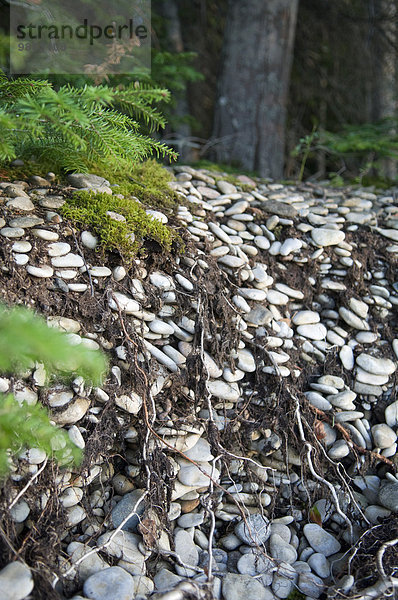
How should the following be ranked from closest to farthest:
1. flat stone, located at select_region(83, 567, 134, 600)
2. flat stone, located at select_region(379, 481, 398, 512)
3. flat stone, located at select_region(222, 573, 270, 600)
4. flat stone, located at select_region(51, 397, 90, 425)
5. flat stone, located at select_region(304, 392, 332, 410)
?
flat stone, located at select_region(83, 567, 134, 600), flat stone, located at select_region(222, 573, 270, 600), flat stone, located at select_region(51, 397, 90, 425), flat stone, located at select_region(379, 481, 398, 512), flat stone, located at select_region(304, 392, 332, 410)

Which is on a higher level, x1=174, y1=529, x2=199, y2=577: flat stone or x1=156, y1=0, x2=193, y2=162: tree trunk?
x1=156, y1=0, x2=193, y2=162: tree trunk

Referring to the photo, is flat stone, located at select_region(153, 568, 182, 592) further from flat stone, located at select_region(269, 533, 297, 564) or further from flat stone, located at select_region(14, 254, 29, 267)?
flat stone, located at select_region(14, 254, 29, 267)

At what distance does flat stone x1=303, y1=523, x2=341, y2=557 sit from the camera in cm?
187

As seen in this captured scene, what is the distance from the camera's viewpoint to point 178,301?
211cm

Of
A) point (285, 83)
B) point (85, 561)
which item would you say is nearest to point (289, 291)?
point (85, 561)

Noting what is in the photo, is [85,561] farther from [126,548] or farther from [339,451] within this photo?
[339,451]

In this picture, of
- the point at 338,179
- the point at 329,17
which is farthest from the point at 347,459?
the point at 329,17

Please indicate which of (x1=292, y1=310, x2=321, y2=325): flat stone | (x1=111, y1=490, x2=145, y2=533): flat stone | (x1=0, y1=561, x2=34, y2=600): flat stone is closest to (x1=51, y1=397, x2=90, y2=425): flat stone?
(x1=111, y1=490, x2=145, y2=533): flat stone

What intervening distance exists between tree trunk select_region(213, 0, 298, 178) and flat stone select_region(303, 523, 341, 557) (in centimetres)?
264

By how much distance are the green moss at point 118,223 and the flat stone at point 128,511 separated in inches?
36.5

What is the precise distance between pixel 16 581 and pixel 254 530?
0.89m

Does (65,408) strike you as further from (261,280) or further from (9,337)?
(261,280)

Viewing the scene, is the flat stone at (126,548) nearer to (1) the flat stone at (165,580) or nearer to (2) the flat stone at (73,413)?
(1) the flat stone at (165,580)

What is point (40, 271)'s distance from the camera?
1.82 metres
